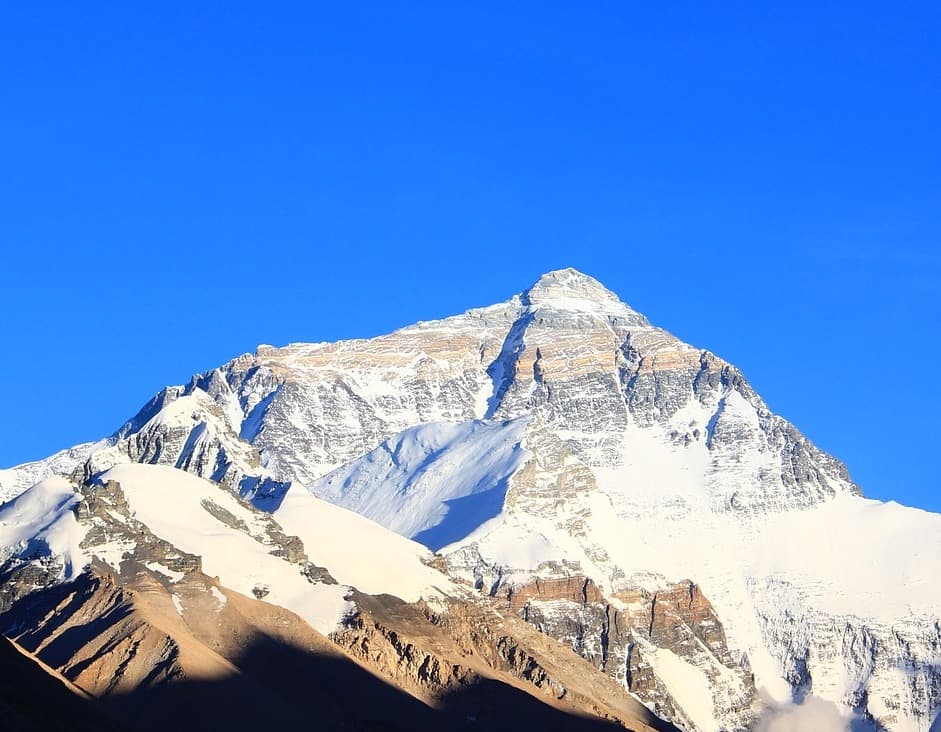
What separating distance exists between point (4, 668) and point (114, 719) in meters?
14.3

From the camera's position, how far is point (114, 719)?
7037 inches

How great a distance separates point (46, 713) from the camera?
16400 centimetres

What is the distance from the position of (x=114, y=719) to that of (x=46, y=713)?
15.1 metres

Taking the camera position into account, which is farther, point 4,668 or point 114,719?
point 114,719

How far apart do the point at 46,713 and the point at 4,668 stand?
4.73 m

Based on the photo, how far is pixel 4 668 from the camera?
166m

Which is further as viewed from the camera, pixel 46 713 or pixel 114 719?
pixel 114 719
